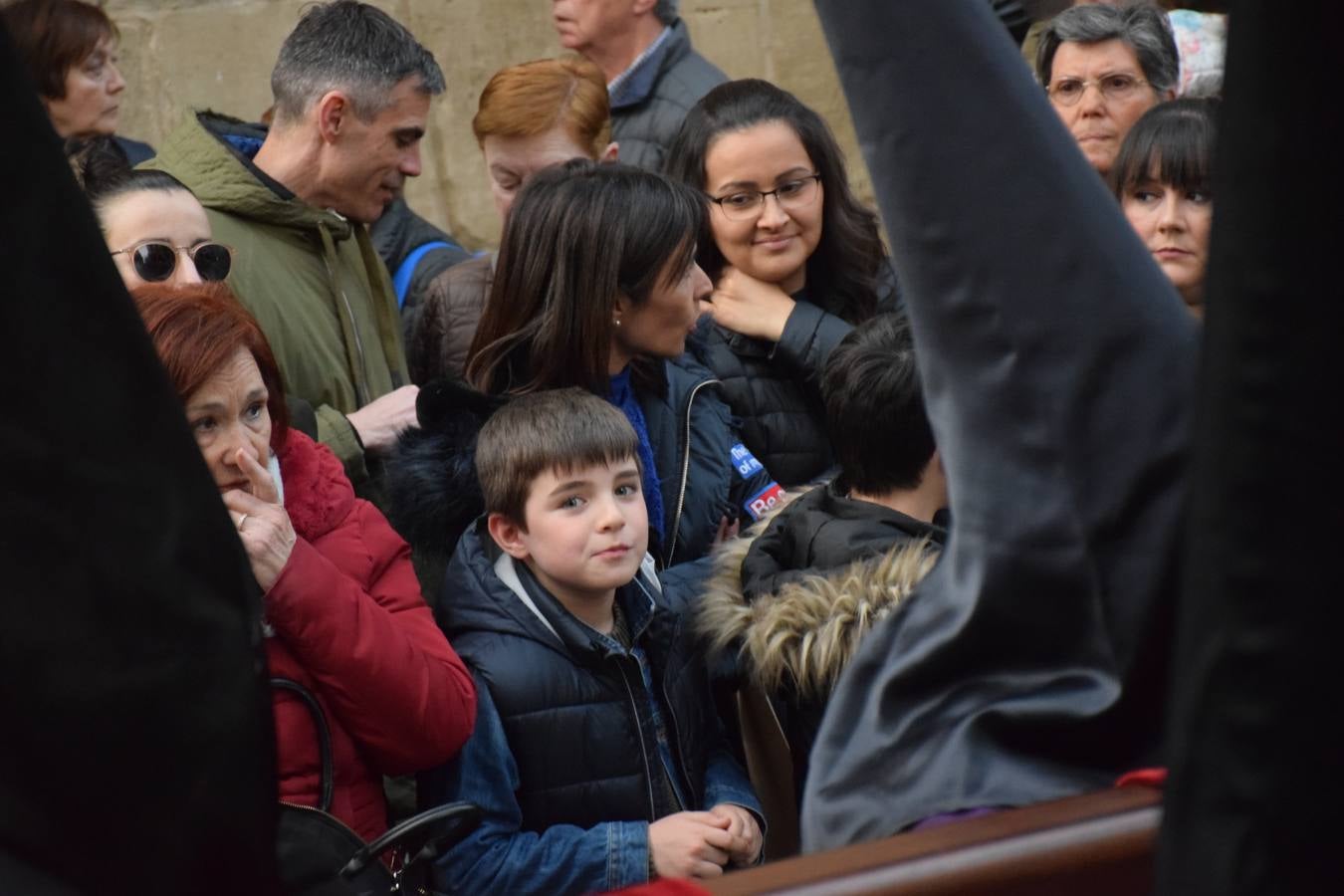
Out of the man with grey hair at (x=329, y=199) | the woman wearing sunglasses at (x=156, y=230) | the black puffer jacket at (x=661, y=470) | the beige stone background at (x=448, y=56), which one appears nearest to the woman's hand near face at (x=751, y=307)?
the black puffer jacket at (x=661, y=470)

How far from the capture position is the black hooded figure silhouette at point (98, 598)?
96 cm

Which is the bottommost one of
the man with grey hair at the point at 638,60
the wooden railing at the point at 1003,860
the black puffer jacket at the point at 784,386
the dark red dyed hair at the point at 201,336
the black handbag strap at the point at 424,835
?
the black handbag strap at the point at 424,835

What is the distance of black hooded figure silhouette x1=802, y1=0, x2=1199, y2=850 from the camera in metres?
1.33

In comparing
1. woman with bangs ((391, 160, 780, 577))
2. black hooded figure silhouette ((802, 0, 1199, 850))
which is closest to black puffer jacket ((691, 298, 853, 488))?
woman with bangs ((391, 160, 780, 577))

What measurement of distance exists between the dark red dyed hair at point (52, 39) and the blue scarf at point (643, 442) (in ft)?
5.08

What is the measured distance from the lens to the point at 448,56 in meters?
5.68

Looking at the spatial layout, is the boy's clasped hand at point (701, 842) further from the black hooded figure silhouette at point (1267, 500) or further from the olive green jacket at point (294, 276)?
the black hooded figure silhouette at point (1267, 500)

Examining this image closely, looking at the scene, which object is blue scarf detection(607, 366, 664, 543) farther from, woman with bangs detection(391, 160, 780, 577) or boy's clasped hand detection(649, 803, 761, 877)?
boy's clasped hand detection(649, 803, 761, 877)

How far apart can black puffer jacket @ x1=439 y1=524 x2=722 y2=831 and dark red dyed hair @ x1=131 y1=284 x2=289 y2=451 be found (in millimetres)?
381

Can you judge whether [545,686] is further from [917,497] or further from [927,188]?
[927,188]

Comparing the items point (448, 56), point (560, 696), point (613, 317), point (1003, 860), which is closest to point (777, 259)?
point (613, 317)

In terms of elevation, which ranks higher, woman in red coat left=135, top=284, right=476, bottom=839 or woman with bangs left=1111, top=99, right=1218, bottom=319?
woman with bangs left=1111, top=99, right=1218, bottom=319

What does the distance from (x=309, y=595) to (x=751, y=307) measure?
1.27 meters

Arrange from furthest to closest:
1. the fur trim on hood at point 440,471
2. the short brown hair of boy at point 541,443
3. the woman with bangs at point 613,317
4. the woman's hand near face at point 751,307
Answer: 1. the woman's hand near face at point 751,307
2. the woman with bangs at point 613,317
3. the fur trim on hood at point 440,471
4. the short brown hair of boy at point 541,443
